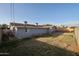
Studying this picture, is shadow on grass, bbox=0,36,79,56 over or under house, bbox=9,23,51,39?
under

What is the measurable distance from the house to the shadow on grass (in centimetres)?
9

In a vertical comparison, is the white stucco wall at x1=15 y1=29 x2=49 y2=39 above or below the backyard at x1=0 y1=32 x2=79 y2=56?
above

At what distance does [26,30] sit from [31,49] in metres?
0.25

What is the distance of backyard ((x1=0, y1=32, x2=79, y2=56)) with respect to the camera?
8250mm

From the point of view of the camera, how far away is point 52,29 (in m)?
8.33

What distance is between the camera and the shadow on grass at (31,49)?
8258mm

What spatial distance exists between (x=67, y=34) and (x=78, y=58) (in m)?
0.34

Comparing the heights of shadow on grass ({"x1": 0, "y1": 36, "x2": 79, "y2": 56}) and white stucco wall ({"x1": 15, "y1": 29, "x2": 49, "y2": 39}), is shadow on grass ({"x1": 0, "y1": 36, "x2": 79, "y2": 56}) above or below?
below

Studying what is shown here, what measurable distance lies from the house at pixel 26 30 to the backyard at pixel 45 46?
0.06m

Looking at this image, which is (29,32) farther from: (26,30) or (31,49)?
(31,49)

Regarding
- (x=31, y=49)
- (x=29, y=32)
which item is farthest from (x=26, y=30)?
(x=31, y=49)

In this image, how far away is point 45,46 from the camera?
829 cm

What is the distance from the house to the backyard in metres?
0.06

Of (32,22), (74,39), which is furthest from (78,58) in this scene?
(32,22)
